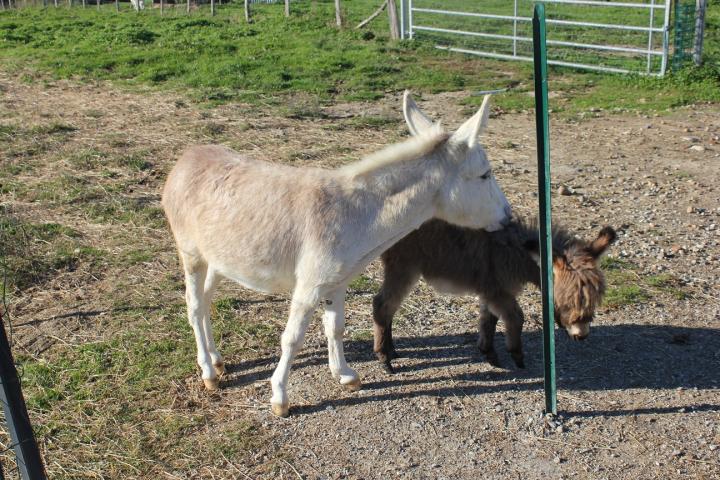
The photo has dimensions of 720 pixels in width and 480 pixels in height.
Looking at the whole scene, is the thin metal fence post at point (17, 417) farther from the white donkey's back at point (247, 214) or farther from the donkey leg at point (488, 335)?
the donkey leg at point (488, 335)

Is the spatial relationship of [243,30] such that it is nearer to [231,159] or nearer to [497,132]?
[497,132]

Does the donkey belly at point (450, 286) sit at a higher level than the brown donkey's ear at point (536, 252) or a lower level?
lower

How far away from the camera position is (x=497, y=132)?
419 inches

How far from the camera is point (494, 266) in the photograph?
496 cm

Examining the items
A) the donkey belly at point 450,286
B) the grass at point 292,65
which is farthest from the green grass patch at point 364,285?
the grass at point 292,65

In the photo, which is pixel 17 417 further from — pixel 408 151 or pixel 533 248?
pixel 533 248

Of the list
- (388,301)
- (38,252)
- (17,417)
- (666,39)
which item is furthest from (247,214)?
(666,39)

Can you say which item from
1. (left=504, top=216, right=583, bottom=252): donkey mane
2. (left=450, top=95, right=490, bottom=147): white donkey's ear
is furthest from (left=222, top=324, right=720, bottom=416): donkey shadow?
(left=450, top=95, right=490, bottom=147): white donkey's ear

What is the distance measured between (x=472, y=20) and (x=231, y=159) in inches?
647

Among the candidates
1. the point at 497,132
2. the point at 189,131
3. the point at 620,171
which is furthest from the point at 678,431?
the point at 189,131

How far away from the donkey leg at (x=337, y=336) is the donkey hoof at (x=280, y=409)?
1.43 ft

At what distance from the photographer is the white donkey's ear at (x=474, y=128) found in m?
4.10

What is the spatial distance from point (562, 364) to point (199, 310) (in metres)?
2.57

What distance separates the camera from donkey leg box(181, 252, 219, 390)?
487 cm
